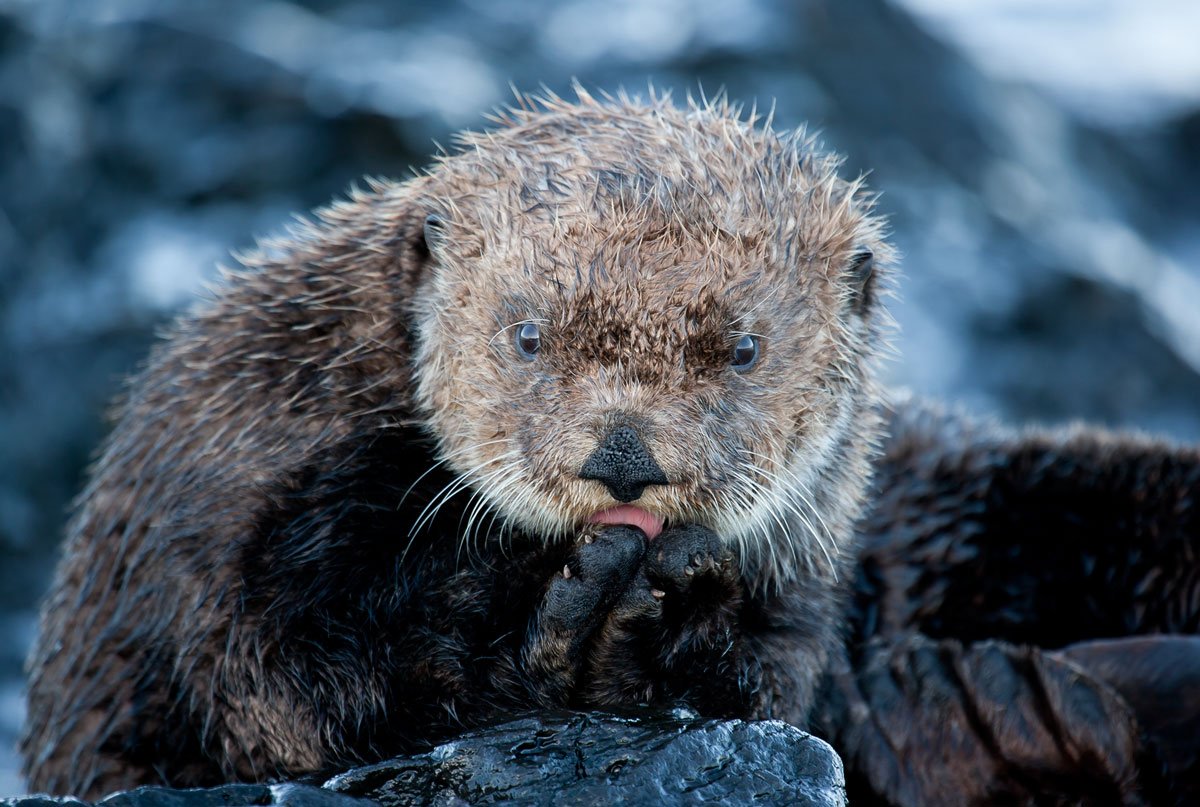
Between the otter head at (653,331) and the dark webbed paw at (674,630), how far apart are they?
0.10 m

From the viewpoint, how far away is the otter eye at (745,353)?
11.2ft

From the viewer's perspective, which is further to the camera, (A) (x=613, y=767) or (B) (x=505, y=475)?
(B) (x=505, y=475)

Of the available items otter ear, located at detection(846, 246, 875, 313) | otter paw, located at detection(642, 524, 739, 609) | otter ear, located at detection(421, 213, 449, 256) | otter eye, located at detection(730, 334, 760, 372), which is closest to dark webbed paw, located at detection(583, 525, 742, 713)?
otter paw, located at detection(642, 524, 739, 609)

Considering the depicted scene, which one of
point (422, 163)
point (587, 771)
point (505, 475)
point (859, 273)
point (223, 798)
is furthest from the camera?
point (422, 163)

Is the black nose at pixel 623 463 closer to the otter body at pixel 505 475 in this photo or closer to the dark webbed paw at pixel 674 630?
the otter body at pixel 505 475

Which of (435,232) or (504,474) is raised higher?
(435,232)

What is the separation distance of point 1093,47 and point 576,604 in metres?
10.7

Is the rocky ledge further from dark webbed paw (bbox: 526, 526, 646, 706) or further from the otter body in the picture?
the otter body

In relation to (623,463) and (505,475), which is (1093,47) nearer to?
(505,475)

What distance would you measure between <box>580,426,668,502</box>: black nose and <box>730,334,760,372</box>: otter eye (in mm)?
491

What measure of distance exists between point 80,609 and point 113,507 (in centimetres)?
32

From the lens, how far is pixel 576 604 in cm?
329

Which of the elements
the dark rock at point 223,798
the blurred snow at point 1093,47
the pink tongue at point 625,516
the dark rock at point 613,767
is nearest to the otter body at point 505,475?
the pink tongue at point 625,516

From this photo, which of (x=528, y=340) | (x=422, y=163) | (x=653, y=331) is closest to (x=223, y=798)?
(x=528, y=340)
